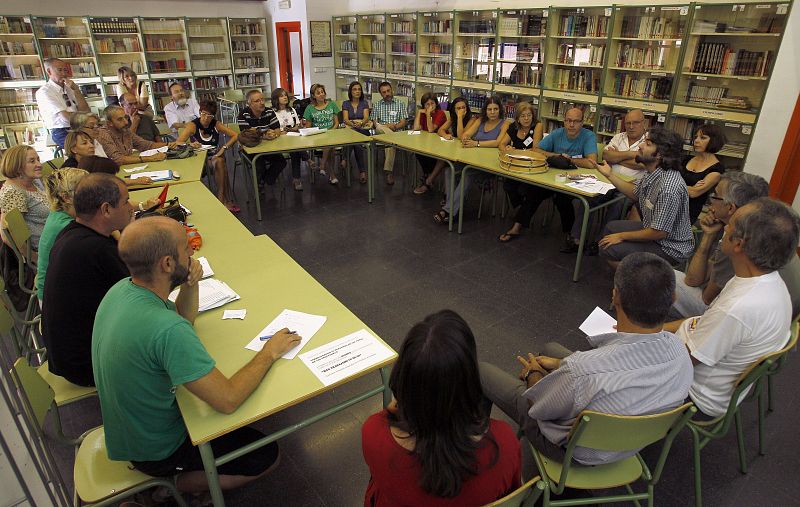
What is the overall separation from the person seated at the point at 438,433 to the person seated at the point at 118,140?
451 cm

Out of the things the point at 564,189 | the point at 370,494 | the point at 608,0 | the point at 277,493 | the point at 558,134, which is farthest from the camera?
the point at 608,0

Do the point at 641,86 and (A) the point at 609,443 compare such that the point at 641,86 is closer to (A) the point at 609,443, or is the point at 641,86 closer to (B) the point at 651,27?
(B) the point at 651,27

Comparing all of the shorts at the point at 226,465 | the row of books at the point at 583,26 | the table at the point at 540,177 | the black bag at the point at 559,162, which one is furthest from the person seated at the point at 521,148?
the shorts at the point at 226,465

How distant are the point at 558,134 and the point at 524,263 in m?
1.49

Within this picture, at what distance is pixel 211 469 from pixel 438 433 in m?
0.90

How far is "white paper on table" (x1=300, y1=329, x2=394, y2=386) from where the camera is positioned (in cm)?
171

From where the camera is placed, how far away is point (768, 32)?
15.8ft

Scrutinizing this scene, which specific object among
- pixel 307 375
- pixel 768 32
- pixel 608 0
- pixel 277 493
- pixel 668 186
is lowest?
pixel 277 493

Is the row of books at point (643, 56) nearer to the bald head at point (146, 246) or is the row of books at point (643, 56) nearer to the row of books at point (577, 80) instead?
the row of books at point (577, 80)

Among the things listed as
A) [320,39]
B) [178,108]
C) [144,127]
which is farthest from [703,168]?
[320,39]

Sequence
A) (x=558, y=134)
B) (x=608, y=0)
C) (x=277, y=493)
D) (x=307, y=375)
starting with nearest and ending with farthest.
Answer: (x=307, y=375) < (x=277, y=493) < (x=558, y=134) < (x=608, y=0)

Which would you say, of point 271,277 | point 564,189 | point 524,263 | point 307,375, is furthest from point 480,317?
point 307,375

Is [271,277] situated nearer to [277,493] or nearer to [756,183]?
[277,493]

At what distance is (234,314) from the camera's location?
207 centimetres
